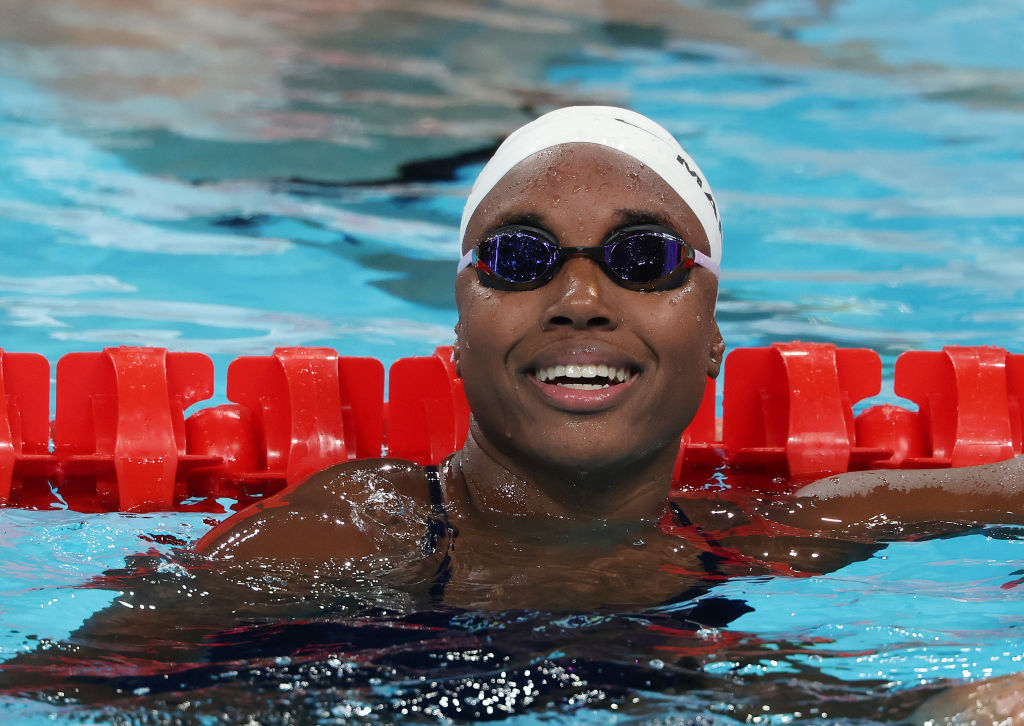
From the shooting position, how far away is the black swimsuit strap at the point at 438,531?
8.79 ft

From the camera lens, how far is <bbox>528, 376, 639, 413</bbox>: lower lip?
273 centimetres

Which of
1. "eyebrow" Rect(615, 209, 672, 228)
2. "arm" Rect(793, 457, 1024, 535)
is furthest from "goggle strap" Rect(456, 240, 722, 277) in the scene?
"arm" Rect(793, 457, 1024, 535)

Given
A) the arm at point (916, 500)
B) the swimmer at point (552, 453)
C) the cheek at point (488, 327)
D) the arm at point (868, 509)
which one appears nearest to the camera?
the swimmer at point (552, 453)

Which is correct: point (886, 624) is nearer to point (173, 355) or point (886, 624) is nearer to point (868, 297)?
point (173, 355)

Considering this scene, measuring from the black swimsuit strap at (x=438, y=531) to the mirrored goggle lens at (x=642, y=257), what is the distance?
778mm

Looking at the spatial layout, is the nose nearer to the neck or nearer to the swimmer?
the swimmer

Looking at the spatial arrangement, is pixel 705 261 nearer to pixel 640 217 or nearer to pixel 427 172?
pixel 640 217

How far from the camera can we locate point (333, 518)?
110 inches

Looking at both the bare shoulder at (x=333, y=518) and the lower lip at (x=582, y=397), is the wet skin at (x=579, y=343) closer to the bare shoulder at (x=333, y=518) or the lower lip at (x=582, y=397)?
the lower lip at (x=582, y=397)

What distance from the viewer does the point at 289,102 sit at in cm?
919

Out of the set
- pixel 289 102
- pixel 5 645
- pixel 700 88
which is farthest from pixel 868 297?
pixel 5 645

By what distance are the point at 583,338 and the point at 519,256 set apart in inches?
10.0

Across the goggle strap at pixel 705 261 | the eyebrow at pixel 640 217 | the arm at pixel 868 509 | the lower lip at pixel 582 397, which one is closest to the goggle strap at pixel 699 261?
the goggle strap at pixel 705 261

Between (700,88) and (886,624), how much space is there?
7715 millimetres
